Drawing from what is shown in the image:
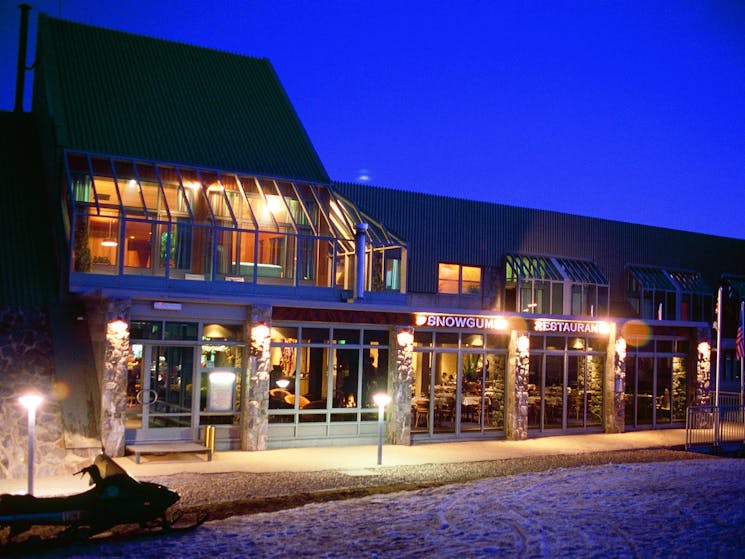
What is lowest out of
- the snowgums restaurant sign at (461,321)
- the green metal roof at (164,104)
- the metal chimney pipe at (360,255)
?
the snowgums restaurant sign at (461,321)

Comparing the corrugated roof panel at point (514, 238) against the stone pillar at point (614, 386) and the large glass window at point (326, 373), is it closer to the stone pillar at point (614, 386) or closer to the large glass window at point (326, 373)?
the stone pillar at point (614, 386)

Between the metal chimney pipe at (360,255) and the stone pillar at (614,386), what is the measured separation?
910cm

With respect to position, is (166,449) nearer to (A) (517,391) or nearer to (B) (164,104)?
(A) (517,391)

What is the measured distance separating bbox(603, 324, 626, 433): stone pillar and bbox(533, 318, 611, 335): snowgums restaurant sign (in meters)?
0.51

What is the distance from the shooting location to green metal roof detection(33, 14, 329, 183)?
69.5ft

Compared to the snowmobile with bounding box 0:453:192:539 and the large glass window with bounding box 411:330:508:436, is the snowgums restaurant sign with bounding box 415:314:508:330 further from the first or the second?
the snowmobile with bounding box 0:453:192:539

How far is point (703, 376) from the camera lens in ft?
89.1

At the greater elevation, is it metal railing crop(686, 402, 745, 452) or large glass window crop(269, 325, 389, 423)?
large glass window crop(269, 325, 389, 423)

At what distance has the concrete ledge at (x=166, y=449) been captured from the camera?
16.9 m

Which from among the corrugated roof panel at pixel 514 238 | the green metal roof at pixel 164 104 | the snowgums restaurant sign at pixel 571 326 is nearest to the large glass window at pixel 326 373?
the green metal roof at pixel 164 104

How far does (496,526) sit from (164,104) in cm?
1583

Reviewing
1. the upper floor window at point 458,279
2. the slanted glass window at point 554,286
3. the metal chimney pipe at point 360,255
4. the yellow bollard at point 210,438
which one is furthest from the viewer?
the slanted glass window at point 554,286

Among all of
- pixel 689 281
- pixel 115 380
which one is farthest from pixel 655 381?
pixel 115 380

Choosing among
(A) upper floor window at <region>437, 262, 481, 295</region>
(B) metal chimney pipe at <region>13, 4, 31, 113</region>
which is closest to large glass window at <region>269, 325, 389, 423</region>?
(A) upper floor window at <region>437, 262, 481, 295</region>
